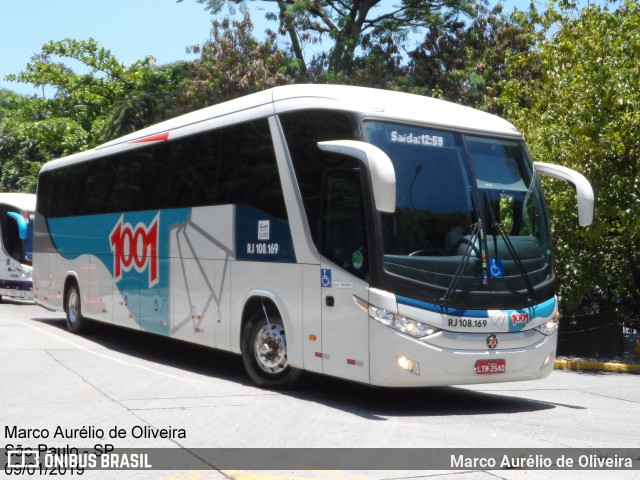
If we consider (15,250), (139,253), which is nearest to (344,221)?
(139,253)

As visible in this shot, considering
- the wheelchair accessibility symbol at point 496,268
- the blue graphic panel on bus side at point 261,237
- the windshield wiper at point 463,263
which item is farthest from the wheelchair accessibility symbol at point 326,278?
the wheelchair accessibility symbol at point 496,268

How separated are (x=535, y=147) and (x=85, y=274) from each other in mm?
9034

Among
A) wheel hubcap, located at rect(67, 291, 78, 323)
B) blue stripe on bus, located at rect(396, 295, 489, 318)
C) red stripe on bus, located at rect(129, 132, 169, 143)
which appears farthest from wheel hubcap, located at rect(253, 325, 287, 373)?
wheel hubcap, located at rect(67, 291, 78, 323)

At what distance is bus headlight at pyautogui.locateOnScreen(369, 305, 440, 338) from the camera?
911 cm

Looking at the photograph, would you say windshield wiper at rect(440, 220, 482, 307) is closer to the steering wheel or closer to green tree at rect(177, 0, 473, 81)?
the steering wheel

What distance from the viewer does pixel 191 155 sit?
43.0 ft

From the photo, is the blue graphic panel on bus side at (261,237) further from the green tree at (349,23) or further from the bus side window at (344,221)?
the green tree at (349,23)

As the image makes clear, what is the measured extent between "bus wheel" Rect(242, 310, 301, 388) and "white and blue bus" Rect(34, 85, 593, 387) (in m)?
0.02

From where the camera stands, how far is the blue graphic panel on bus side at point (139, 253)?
1377cm

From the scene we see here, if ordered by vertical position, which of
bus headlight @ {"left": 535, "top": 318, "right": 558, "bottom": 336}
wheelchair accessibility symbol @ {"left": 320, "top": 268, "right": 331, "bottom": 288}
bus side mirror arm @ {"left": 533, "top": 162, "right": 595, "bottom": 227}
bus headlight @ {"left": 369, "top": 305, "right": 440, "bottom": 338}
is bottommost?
bus headlight @ {"left": 535, "top": 318, "right": 558, "bottom": 336}

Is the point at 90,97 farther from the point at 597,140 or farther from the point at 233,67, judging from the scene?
the point at 597,140

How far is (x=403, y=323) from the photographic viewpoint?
9117 millimetres

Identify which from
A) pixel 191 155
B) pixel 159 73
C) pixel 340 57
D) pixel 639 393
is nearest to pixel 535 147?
pixel 639 393

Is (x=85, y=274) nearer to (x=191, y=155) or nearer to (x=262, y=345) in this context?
(x=191, y=155)
